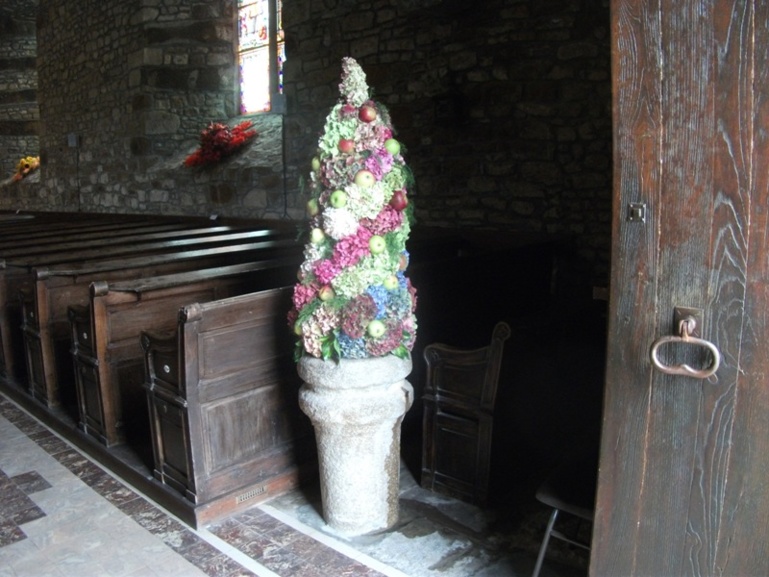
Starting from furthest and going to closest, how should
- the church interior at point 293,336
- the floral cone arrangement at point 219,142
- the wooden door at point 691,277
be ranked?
the floral cone arrangement at point 219,142 < the church interior at point 293,336 < the wooden door at point 691,277

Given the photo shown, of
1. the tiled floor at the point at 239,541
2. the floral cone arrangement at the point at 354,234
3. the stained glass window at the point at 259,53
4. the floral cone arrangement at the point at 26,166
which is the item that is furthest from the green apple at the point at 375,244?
the floral cone arrangement at the point at 26,166

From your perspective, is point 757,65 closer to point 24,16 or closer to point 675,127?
point 675,127

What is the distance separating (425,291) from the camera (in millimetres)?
3625

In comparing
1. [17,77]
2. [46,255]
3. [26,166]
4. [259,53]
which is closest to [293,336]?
[46,255]

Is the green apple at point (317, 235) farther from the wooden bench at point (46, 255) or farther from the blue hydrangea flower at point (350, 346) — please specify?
the wooden bench at point (46, 255)

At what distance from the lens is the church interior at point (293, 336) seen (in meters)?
2.66

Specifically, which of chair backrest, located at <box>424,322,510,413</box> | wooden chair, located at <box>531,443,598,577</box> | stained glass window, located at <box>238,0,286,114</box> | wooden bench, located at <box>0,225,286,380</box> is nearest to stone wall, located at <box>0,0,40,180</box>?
stained glass window, located at <box>238,0,286,114</box>

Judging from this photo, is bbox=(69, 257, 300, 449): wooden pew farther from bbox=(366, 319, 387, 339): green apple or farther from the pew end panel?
bbox=(366, 319, 387, 339): green apple

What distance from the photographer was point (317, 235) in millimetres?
2467

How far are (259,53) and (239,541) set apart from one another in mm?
7287

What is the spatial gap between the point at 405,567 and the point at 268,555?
1.72 feet

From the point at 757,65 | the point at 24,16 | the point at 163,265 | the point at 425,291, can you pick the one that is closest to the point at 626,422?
the point at 757,65

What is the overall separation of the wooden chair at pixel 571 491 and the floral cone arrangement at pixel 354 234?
2.52 ft

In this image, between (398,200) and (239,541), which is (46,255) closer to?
(239,541)
